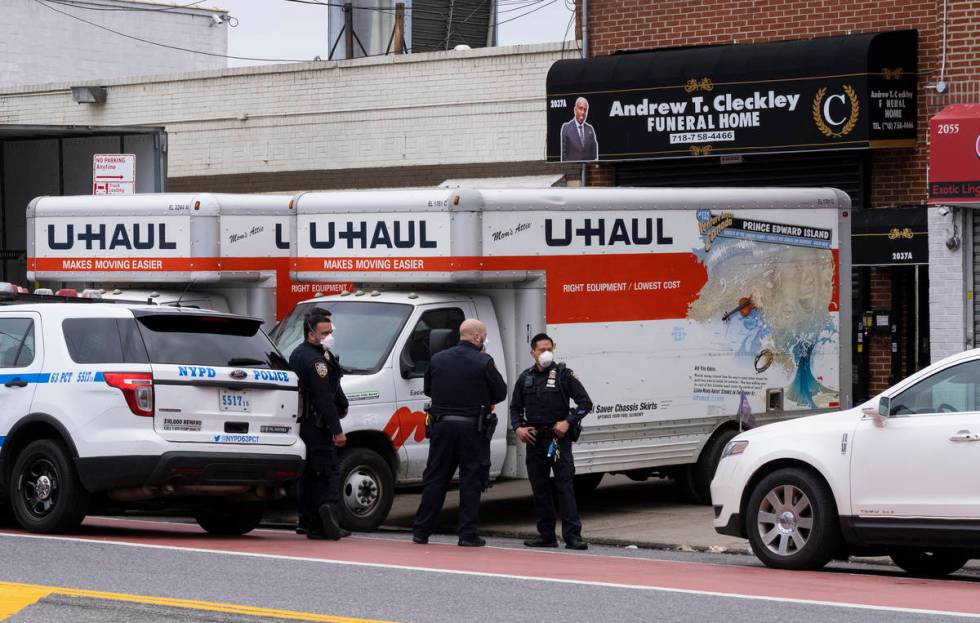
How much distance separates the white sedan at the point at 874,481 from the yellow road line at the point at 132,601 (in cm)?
401

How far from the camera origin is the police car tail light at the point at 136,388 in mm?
11430

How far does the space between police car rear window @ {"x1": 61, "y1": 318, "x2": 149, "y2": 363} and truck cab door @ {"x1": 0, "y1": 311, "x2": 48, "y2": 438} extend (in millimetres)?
304

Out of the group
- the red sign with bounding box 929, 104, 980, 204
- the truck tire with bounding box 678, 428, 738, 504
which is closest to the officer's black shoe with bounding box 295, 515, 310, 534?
the truck tire with bounding box 678, 428, 738, 504

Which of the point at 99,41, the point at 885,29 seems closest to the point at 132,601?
the point at 885,29

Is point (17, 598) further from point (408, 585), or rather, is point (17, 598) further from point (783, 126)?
point (783, 126)

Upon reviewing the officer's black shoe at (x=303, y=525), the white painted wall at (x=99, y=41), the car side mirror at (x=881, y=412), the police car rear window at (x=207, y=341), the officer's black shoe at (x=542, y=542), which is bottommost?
the officer's black shoe at (x=542, y=542)

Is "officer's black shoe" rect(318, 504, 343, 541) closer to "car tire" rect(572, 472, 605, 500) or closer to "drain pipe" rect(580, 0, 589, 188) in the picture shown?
"car tire" rect(572, 472, 605, 500)

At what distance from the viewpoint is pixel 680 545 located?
43.5 feet

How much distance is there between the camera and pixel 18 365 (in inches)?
476

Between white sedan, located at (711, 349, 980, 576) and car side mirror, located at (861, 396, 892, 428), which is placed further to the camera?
car side mirror, located at (861, 396, 892, 428)

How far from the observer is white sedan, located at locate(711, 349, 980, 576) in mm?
10484

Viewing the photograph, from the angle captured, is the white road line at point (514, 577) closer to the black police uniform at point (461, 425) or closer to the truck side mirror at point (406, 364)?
the black police uniform at point (461, 425)

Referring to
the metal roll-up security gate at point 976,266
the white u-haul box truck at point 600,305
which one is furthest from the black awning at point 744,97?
the white u-haul box truck at point 600,305

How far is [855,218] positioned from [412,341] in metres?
8.02
